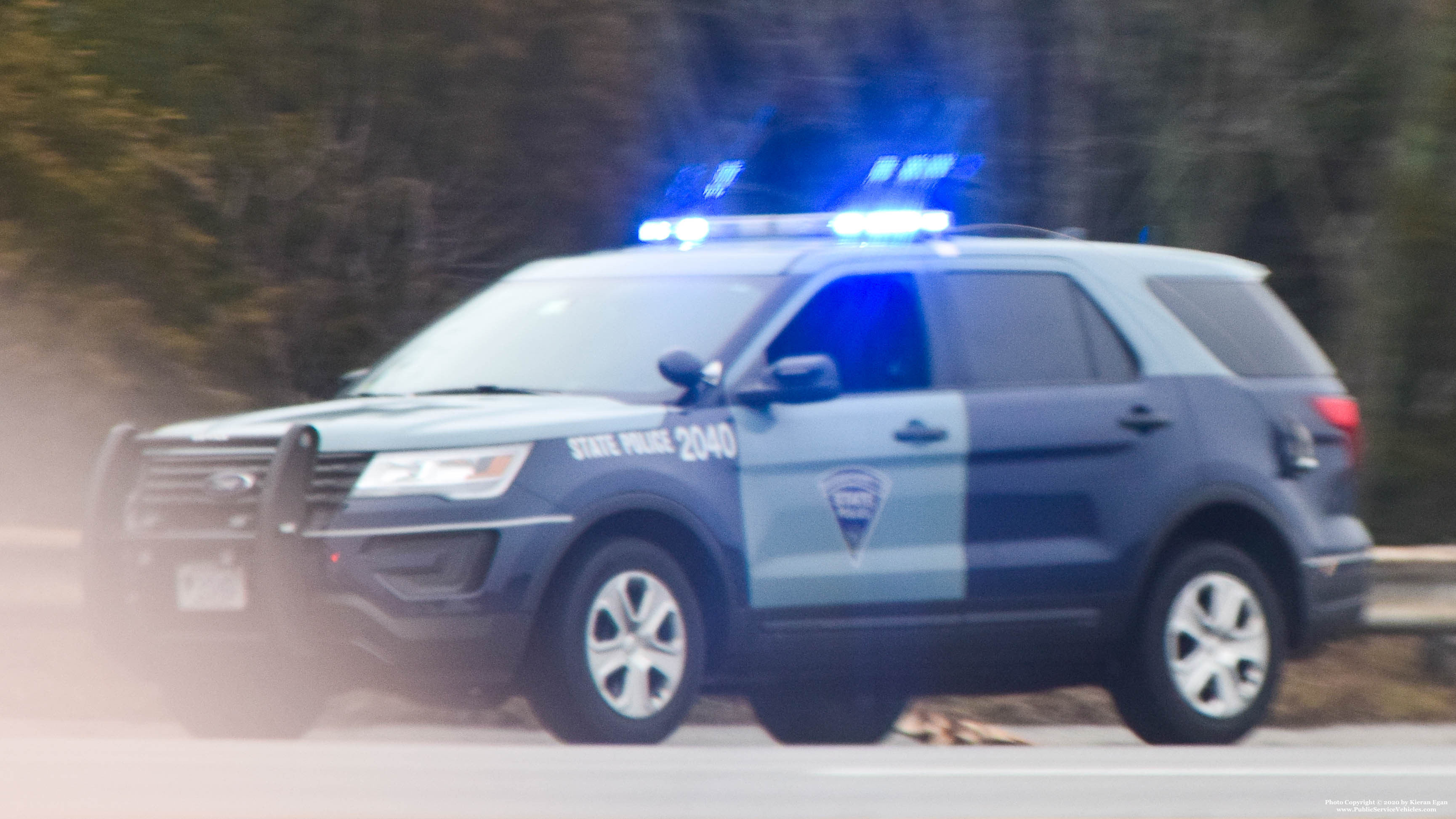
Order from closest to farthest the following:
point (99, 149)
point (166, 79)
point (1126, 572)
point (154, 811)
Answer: point (154, 811) < point (1126, 572) < point (99, 149) < point (166, 79)

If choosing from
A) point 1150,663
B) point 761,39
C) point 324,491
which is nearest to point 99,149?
point 761,39

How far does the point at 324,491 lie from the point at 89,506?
2.74 feet

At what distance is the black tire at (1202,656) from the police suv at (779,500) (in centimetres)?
1

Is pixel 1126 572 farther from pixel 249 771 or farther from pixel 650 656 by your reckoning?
pixel 249 771

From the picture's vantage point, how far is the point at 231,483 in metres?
6.72

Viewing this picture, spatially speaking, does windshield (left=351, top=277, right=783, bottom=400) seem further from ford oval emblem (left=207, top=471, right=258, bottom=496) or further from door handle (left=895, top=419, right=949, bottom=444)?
ford oval emblem (left=207, top=471, right=258, bottom=496)

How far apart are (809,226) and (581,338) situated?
1035 mm

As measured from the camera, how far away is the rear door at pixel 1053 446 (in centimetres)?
770

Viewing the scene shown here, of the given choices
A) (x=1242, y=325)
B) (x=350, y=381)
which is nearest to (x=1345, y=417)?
(x=1242, y=325)

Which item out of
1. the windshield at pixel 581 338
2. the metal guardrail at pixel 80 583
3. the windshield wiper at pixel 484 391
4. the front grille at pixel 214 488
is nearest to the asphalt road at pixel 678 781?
the front grille at pixel 214 488

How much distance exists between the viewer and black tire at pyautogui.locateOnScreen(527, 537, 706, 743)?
6613 mm

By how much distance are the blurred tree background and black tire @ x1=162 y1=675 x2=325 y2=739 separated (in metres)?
3.56

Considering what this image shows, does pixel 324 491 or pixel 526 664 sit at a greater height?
pixel 324 491

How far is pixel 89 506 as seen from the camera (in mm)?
6941
